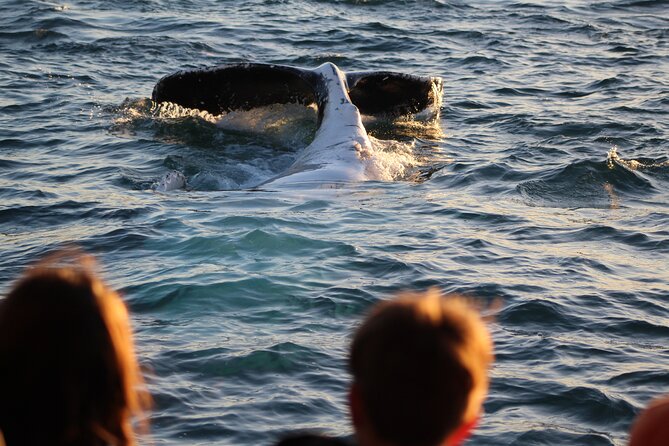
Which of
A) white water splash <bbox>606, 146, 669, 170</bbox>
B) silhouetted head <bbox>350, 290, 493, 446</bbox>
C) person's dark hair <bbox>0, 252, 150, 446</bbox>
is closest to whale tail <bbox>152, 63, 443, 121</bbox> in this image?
white water splash <bbox>606, 146, 669, 170</bbox>

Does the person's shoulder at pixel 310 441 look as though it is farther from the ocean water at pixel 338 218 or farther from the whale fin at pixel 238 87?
the whale fin at pixel 238 87

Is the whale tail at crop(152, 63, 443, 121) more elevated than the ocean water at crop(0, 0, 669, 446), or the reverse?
the whale tail at crop(152, 63, 443, 121)

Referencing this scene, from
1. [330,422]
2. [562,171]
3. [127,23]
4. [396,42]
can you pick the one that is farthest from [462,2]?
[330,422]

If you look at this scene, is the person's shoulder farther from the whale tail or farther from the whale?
the whale tail

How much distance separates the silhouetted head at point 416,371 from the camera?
2252 mm

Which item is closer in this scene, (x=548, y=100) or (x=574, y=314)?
(x=574, y=314)

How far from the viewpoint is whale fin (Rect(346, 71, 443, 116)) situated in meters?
12.1

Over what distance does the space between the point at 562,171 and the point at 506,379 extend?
490 centimetres

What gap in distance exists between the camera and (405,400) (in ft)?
7.42

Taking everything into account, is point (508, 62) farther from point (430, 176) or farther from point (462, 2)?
point (430, 176)

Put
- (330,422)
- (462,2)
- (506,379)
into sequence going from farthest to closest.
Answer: (462,2) < (506,379) < (330,422)

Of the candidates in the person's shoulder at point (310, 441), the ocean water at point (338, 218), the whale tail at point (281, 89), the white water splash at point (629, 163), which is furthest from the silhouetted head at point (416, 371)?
the whale tail at point (281, 89)

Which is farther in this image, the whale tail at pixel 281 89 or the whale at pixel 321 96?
the whale tail at pixel 281 89

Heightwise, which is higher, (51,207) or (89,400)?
(89,400)
